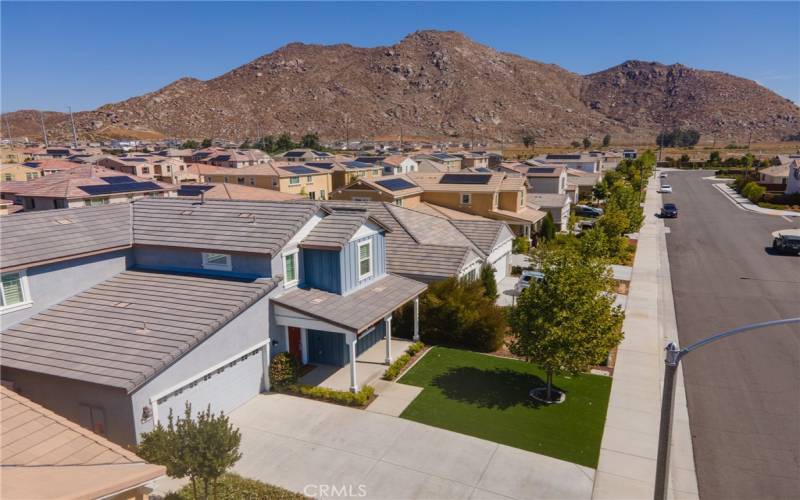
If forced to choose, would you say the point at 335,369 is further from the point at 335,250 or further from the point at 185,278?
the point at 185,278

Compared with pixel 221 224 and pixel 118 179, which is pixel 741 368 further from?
pixel 118 179

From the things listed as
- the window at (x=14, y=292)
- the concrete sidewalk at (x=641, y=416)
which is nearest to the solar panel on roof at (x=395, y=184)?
the concrete sidewalk at (x=641, y=416)

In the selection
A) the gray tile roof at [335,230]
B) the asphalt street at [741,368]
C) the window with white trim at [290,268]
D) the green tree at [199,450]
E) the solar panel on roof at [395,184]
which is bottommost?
Result: the asphalt street at [741,368]

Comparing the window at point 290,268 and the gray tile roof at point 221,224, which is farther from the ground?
the gray tile roof at point 221,224

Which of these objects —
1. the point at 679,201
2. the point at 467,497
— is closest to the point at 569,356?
the point at 467,497

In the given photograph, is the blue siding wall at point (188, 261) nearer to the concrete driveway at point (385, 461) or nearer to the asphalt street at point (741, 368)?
the concrete driveway at point (385, 461)

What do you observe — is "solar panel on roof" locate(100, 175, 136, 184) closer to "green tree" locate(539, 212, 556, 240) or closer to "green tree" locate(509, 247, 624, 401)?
"green tree" locate(539, 212, 556, 240)
